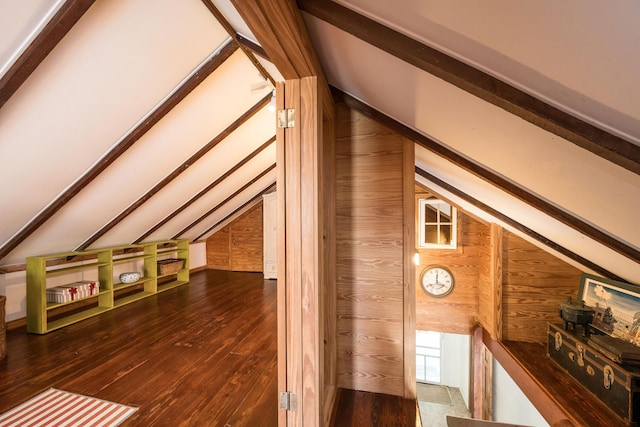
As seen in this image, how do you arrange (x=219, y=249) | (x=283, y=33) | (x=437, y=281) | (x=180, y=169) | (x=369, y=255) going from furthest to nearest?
(x=219, y=249)
(x=437, y=281)
(x=180, y=169)
(x=369, y=255)
(x=283, y=33)

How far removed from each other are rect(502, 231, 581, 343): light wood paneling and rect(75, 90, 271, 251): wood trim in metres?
3.37

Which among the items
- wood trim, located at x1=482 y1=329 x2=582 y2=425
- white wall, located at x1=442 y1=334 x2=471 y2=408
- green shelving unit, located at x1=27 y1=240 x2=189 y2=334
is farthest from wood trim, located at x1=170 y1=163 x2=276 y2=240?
white wall, located at x1=442 y1=334 x2=471 y2=408

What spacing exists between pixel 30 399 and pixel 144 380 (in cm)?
65

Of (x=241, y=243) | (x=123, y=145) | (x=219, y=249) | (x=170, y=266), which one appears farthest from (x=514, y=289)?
(x=219, y=249)

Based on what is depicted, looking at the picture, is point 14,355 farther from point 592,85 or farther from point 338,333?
point 592,85

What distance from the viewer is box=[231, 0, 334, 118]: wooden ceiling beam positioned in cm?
78

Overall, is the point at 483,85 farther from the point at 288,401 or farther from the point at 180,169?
the point at 180,169

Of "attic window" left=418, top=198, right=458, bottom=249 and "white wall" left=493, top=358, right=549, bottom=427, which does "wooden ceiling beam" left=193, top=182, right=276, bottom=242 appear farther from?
"white wall" left=493, top=358, right=549, bottom=427

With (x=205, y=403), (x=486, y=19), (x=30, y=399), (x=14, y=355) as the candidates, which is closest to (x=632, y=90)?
(x=486, y=19)

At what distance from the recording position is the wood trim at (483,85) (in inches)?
27.0

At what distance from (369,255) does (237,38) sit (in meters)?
1.80

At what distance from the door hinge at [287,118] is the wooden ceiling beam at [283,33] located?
0.52ft

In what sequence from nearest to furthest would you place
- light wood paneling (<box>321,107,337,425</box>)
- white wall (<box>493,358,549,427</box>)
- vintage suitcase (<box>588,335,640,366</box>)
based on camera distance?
light wood paneling (<box>321,107,337,425</box>)
vintage suitcase (<box>588,335,640,366</box>)
white wall (<box>493,358,549,427</box>)

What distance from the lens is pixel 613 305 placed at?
2.08 metres
